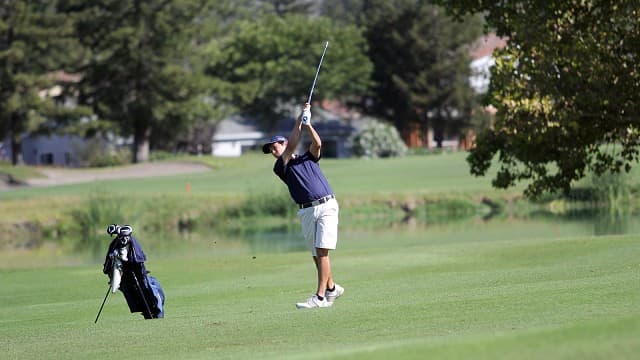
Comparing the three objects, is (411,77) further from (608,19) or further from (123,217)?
(608,19)

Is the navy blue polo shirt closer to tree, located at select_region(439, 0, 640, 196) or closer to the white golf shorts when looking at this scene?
the white golf shorts

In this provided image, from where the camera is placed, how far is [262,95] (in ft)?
303

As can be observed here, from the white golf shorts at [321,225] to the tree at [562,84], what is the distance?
31.4ft

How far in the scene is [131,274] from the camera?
15367 millimetres

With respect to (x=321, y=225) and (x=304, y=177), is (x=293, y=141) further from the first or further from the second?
(x=321, y=225)

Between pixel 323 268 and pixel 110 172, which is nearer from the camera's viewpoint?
pixel 323 268

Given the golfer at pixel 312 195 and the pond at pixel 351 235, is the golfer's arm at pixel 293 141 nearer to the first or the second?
the golfer at pixel 312 195

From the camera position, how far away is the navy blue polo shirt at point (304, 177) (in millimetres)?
14922

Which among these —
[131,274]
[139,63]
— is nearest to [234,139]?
[139,63]

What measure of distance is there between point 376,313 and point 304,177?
181cm

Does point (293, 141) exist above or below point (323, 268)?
above

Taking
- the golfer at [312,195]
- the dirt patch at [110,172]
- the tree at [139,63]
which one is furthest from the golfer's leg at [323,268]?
the tree at [139,63]

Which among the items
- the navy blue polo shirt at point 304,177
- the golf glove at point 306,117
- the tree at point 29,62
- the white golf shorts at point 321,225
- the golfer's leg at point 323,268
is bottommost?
the golfer's leg at point 323,268

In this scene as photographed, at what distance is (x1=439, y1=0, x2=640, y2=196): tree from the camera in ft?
75.4
